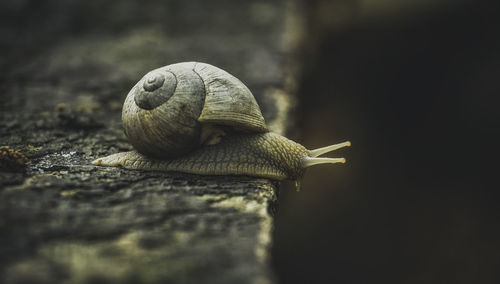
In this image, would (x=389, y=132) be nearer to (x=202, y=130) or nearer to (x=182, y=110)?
(x=202, y=130)

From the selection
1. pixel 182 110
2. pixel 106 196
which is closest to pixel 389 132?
pixel 182 110

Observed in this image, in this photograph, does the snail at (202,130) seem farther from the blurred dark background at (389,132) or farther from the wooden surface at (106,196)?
the blurred dark background at (389,132)

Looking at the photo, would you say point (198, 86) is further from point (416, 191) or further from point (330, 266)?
point (416, 191)

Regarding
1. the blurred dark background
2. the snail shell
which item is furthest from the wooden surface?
the blurred dark background

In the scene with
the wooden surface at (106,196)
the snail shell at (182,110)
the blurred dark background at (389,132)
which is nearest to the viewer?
the wooden surface at (106,196)

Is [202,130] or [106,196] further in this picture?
[202,130]

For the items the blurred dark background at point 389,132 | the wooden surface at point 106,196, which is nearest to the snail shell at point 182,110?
the wooden surface at point 106,196

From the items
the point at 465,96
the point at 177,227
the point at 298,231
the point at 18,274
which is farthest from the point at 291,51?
the point at 18,274

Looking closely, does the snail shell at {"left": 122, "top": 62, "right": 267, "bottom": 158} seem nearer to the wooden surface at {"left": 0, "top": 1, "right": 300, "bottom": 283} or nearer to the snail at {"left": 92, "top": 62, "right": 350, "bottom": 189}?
the snail at {"left": 92, "top": 62, "right": 350, "bottom": 189}

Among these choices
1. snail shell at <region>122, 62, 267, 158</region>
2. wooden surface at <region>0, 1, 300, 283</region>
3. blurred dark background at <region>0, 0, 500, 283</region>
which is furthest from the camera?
blurred dark background at <region>0, 0, 500, 283</region>
